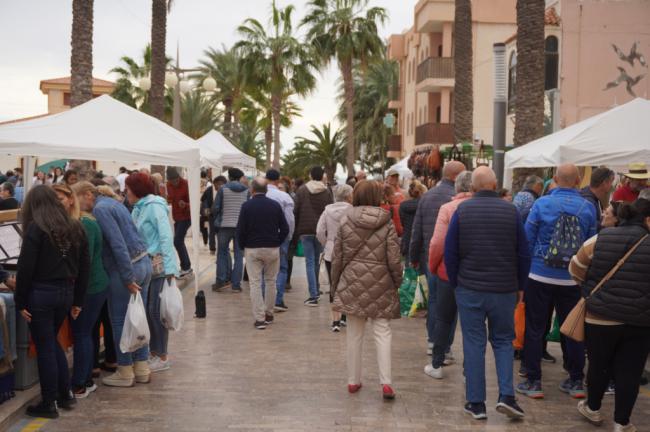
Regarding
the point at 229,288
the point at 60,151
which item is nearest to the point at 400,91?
the point at 229,288

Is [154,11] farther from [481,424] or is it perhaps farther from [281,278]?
[481,424]

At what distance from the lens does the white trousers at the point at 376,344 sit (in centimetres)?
700

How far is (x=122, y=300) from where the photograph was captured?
7.18 m

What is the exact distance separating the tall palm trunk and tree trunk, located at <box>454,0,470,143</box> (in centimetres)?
647

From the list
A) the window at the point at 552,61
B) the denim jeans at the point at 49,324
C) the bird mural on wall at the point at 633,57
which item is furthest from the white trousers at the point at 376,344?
the bird mural on wall at the point at 633,57

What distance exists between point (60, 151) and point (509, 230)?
540 cm

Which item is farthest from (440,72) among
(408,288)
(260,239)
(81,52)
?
(260,239)

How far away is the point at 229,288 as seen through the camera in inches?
545

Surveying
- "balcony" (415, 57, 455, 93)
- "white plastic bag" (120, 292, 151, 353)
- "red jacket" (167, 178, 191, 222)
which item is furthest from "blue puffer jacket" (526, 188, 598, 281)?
"balcony" (415, 57, 455, 93)

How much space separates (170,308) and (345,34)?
3206 cm

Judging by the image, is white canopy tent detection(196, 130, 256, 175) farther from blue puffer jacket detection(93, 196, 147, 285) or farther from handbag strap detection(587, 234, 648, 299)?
handbag strap detection(587, 234, 648, 299)

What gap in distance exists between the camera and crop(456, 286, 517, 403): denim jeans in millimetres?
6375

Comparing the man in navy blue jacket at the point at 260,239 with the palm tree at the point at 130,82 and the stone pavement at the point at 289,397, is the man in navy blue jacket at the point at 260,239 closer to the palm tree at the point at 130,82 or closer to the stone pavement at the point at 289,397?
the stone pavement at the point at 289,397

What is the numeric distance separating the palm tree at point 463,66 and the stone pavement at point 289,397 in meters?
13.2
